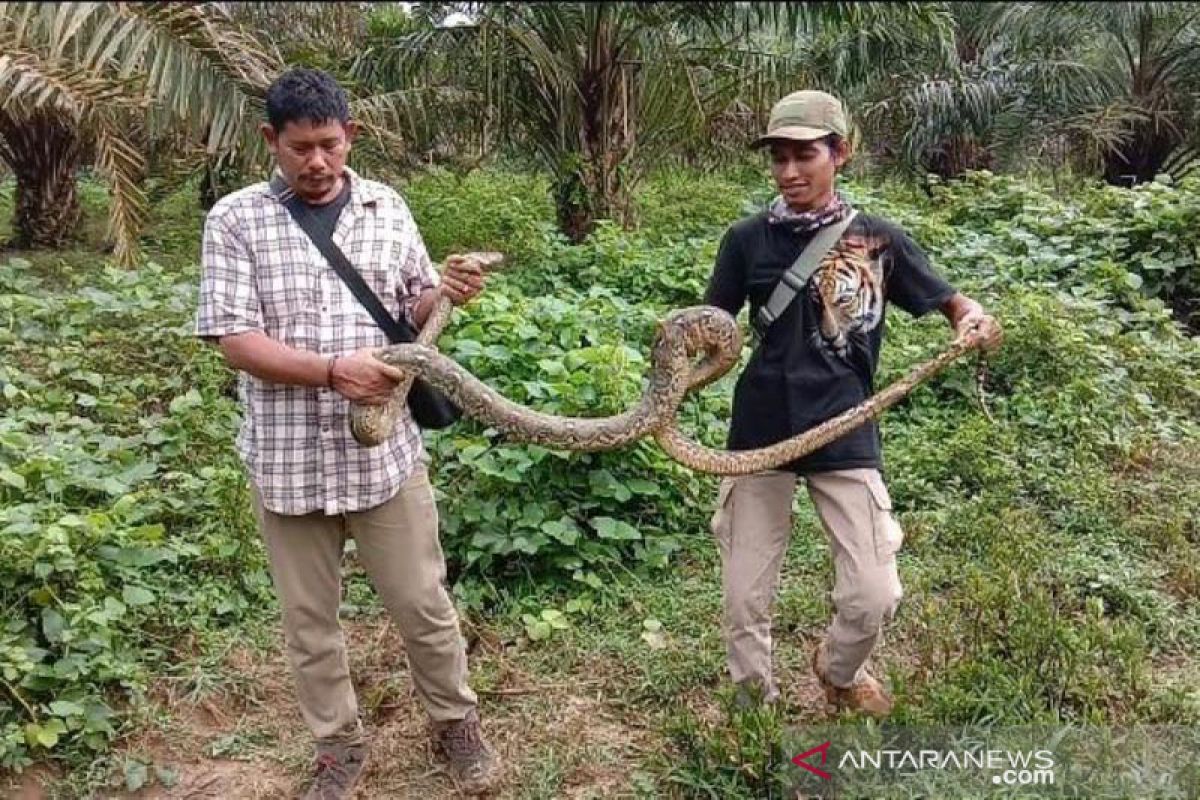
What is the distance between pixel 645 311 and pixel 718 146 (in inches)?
162

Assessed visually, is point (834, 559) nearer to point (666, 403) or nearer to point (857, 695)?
point (857, 695)

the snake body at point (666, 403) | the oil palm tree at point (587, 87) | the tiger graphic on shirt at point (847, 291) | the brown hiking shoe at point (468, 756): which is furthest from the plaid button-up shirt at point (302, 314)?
the oil palm tree at point (587, 87)

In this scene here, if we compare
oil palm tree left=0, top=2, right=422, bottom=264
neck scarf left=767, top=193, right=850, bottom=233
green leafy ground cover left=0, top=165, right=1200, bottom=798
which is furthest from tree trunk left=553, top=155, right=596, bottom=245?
neck scarf left=767, top=193, right=850, bottom=233

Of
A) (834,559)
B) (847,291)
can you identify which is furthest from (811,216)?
(834,559)

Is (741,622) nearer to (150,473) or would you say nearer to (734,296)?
(734,296)

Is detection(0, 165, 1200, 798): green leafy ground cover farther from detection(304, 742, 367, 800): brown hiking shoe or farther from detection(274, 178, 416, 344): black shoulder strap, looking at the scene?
detection(274, 178, 416, 344): black shoulder strap

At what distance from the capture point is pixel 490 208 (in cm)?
1076

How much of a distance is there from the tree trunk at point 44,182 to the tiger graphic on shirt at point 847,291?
8499 millimetres

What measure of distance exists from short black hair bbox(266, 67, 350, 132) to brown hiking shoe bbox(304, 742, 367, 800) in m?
1.85

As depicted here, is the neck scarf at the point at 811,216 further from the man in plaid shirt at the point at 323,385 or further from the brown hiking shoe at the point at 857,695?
the brown hiking shoe at the point at 857,695

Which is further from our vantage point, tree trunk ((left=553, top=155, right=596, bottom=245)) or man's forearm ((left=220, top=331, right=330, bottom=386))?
tree trunk ((left=553, top=155, right=596, bottom=245))

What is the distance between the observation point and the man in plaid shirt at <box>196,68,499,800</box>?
8.99 feet

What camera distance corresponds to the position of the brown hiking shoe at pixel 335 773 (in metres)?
3.25

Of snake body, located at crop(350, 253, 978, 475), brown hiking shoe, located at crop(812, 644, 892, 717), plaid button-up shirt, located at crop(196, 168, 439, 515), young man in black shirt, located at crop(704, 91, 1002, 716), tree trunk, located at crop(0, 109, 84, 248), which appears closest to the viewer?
plaid button-up shirt, located at crop(196, 168, 439, 515)
